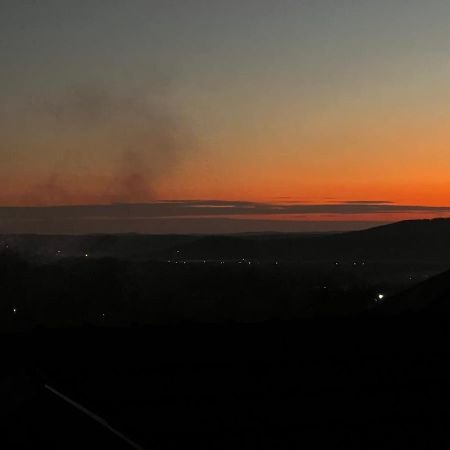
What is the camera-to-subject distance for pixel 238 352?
362 inches

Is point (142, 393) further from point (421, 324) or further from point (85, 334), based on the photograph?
point (421, 324)

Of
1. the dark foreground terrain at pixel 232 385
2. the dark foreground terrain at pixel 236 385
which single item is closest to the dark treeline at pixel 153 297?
the dark foreground terrain at pixel 232 385

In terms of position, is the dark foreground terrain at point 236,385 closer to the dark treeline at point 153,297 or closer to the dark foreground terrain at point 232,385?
the dark foreground terrain at point 232,385

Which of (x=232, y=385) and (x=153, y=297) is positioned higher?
(x=232, y=385)

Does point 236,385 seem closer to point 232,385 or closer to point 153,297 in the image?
point 232,385

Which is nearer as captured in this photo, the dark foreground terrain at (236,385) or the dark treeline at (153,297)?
the dark foreground terrain at (236,385)

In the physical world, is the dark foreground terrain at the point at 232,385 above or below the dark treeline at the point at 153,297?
above

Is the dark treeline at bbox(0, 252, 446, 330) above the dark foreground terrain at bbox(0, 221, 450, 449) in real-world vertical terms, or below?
below

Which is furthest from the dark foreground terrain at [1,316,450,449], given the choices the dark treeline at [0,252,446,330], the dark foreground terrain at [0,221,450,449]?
the dark treeline at [0,252,446,330]

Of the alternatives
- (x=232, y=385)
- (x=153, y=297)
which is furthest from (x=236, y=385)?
(x=153, y=297)

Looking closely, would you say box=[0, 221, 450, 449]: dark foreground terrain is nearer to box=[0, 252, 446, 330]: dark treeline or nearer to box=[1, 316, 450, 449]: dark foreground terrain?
box=[1, 316, 450, 449]: dark foreground terrain

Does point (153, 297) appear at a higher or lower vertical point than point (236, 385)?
lower

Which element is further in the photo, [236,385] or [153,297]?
[153,297]

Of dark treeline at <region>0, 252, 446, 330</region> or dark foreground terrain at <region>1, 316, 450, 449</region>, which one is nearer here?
dark foreground terrain at <region>1, 316, 450, 449</region>
